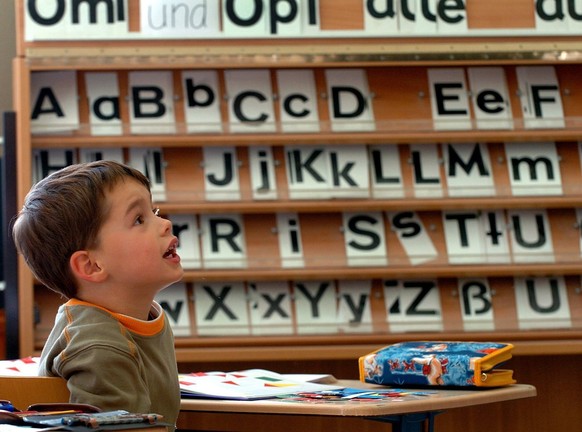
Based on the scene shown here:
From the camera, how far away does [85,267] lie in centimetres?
160

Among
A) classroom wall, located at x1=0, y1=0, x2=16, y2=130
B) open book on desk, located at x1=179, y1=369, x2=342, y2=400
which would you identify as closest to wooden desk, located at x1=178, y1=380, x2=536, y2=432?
open book on desk, located at x1=179, y1=369, x2=342, y2=400

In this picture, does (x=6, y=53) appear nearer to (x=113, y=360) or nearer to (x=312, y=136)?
(x=312, y=136)

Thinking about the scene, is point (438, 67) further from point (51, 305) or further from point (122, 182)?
point (122, 182)

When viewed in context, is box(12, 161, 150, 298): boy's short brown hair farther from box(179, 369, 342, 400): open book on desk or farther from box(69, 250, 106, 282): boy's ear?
box(179, 369, 342, 400): open book on desk

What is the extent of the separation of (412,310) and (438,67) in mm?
983

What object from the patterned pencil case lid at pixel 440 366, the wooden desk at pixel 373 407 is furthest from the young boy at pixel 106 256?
the patterned pencil case lid at pixel 440 366

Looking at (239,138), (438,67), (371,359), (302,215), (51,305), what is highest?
(438,67)

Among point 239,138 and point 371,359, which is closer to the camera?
point 371,359

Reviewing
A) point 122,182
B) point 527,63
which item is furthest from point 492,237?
point 122,182

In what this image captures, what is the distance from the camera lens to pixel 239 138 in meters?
4.11

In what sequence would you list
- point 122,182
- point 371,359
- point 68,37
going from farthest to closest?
point 68,37 → point 371,359 → point 122,182

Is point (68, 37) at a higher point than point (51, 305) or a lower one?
higher

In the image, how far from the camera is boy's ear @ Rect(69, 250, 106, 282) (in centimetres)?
159

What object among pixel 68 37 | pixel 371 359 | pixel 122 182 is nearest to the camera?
pixel 122 182
